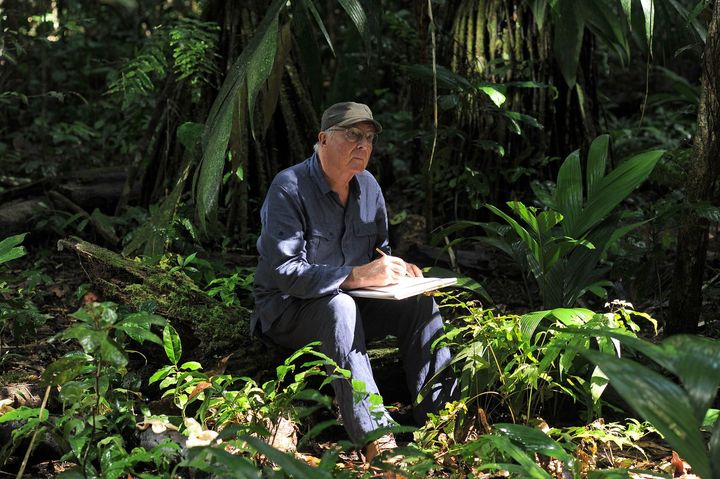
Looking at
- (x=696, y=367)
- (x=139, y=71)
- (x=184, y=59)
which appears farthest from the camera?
(x=139, y=71)

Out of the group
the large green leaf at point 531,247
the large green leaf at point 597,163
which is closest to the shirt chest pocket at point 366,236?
the large green leaf at point 531,247

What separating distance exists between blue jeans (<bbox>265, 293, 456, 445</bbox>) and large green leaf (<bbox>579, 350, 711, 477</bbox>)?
1121 millimetres

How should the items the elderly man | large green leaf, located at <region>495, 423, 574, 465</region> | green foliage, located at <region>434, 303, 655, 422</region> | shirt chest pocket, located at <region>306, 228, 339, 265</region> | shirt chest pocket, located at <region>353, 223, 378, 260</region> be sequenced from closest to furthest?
large green leaf, located at <region>495, 423, 574, 465</region> → green foliage, located at <region>434, 303, 655, 422</region> → the elderly man → shirt chest pocket, located at <region>306, 228, 339, 265</region> → shirt chest pocket, located at <region>353, 223, 378, 260</region>

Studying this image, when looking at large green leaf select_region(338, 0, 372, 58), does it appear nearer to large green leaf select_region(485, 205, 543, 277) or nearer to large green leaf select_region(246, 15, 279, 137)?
large green leaf select_region(246, 15, 279, 137)

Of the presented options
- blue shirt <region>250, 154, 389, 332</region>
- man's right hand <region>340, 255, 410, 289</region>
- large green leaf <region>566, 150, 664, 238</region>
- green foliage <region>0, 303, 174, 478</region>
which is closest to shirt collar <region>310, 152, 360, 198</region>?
blue shirt <region>250, 154, 389, 332</region>

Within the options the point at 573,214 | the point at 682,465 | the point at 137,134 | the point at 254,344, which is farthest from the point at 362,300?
the point at 137,134

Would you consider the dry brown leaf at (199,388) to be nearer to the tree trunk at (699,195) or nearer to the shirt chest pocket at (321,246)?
the shirt chest pocket at (321,246)

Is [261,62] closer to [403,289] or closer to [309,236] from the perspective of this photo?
[309,236]

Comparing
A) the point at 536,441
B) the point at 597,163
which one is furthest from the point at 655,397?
the point at 597,163

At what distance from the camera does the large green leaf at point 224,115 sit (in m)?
3.32

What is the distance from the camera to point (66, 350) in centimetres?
402

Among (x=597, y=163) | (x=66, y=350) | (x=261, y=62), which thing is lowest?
(x=66, y=350)

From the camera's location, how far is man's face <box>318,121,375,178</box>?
3363 mm

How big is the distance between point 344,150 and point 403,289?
1.99 ft
